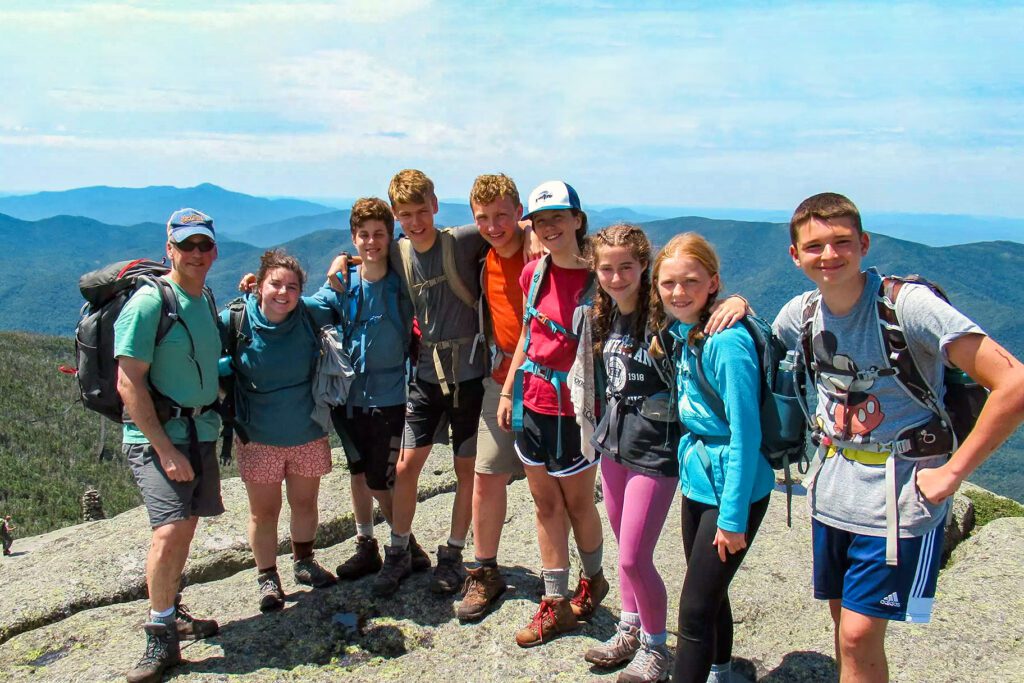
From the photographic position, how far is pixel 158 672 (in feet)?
16.3

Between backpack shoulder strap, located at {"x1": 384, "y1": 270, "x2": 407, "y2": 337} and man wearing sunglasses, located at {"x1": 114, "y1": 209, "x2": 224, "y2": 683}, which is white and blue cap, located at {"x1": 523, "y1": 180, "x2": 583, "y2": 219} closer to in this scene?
backpack shoulder strap, located at {"x1": 384, "y1": 270, "x2": 407, "y2": 337}

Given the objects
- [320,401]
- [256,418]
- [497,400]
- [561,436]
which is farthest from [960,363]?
[256,418]

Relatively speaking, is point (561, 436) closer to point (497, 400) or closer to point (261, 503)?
point (497, 400)

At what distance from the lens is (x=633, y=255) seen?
4434 mm

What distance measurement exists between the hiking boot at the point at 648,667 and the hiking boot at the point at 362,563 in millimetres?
2658

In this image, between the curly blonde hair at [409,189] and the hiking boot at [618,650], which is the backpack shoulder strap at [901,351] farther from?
the curly blonde hair at [409,189]

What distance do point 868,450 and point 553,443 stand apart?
6.88 feet

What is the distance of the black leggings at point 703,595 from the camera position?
13.0 feet

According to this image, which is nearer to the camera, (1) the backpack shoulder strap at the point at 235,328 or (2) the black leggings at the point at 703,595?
(2) the black leggings at the point at 703,595

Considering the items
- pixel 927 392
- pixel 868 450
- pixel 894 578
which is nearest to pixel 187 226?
pixel 868 450

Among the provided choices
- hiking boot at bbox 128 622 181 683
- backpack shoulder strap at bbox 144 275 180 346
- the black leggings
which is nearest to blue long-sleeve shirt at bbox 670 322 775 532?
the black leggings

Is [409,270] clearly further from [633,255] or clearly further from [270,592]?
[270,592]

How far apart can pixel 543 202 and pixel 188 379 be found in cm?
281

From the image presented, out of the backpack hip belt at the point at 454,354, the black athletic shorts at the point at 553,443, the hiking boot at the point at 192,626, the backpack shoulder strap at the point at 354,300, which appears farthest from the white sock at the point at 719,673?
the hiking boot at the point at 192,626
